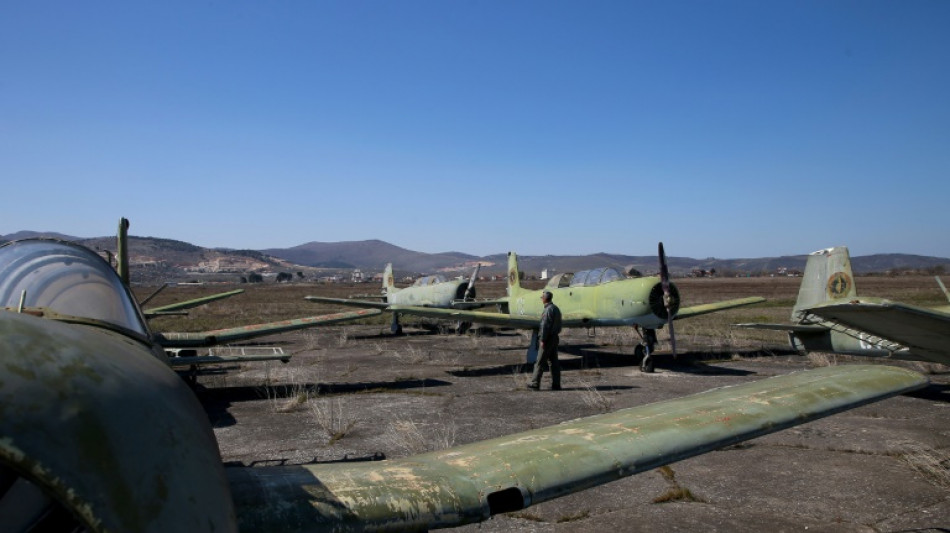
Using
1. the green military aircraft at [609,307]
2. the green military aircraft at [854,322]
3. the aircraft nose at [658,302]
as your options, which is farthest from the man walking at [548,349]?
the green military aircraft at [854,322]

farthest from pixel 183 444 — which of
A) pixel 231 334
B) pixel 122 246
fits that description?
pixel 231 334

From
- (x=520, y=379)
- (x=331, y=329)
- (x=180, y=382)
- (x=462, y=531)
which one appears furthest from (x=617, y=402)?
(x=331, y=329)

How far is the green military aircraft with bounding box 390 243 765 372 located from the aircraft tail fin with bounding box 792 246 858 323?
228 cm

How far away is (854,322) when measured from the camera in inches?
245

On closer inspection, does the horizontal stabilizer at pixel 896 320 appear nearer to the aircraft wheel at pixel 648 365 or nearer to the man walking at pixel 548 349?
the man walking at pixel 548 349

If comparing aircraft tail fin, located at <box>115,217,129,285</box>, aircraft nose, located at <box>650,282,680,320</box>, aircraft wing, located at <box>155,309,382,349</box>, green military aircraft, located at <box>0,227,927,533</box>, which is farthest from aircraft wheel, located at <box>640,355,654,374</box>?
aircraft tail fin, located at <box>115,217,129,285</box>

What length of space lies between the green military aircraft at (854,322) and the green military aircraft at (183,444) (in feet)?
5.48

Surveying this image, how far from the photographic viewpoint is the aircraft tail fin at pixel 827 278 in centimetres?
1012

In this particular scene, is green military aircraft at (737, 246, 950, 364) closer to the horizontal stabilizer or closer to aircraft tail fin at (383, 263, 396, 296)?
the horizontal stabilizer

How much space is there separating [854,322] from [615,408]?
3.10 metres

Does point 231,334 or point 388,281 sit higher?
point 388,281

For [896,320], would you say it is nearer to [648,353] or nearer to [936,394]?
[936,394]

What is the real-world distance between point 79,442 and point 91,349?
0.34 m

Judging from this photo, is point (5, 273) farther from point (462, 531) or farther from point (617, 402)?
point (617, 402)
